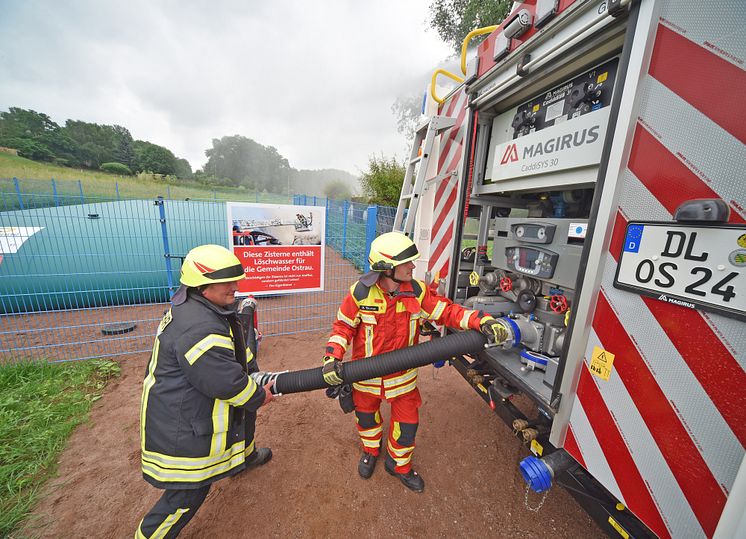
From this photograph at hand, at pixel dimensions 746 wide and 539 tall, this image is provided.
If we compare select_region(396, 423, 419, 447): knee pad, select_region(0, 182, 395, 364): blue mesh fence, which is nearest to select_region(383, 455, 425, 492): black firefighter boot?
select_region(396, 423, 419, 447): knee pad

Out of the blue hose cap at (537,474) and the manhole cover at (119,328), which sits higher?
the blue hose cap at (537,474)

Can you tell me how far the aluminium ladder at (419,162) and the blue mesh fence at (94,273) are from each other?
91.4 inches

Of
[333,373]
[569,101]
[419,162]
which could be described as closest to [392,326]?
[333,373]

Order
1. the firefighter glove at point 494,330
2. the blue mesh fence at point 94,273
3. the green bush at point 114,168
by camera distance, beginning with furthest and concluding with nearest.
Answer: the green bush at point 114,168, the blue mesh fence at point 94,273, the firefighter glove at point 494,330

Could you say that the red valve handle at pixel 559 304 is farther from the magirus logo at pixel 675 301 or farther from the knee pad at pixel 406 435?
the knee pad at pixel 406 435

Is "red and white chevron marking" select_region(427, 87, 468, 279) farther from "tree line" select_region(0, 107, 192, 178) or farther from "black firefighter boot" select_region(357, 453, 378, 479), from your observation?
"tree line" select_region(0, 107, 192, 178)

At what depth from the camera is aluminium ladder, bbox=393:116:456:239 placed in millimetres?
2549

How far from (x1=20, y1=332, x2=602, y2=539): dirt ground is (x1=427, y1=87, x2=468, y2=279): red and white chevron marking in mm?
1691

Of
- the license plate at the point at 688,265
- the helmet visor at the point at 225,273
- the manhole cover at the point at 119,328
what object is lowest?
the manhole cover at the point at 119,328

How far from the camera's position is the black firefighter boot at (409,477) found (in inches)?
89.3

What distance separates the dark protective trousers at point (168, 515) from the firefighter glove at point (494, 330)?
204cm

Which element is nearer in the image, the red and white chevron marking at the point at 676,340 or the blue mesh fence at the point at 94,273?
the red and white chevron marking at the point at 676,340

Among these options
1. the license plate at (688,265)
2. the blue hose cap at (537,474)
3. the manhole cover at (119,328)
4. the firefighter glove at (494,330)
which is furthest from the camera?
the manhole cover at (119,328)

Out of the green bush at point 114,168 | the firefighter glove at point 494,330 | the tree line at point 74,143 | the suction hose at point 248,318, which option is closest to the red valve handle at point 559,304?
the firefighter glove at point 494,330
